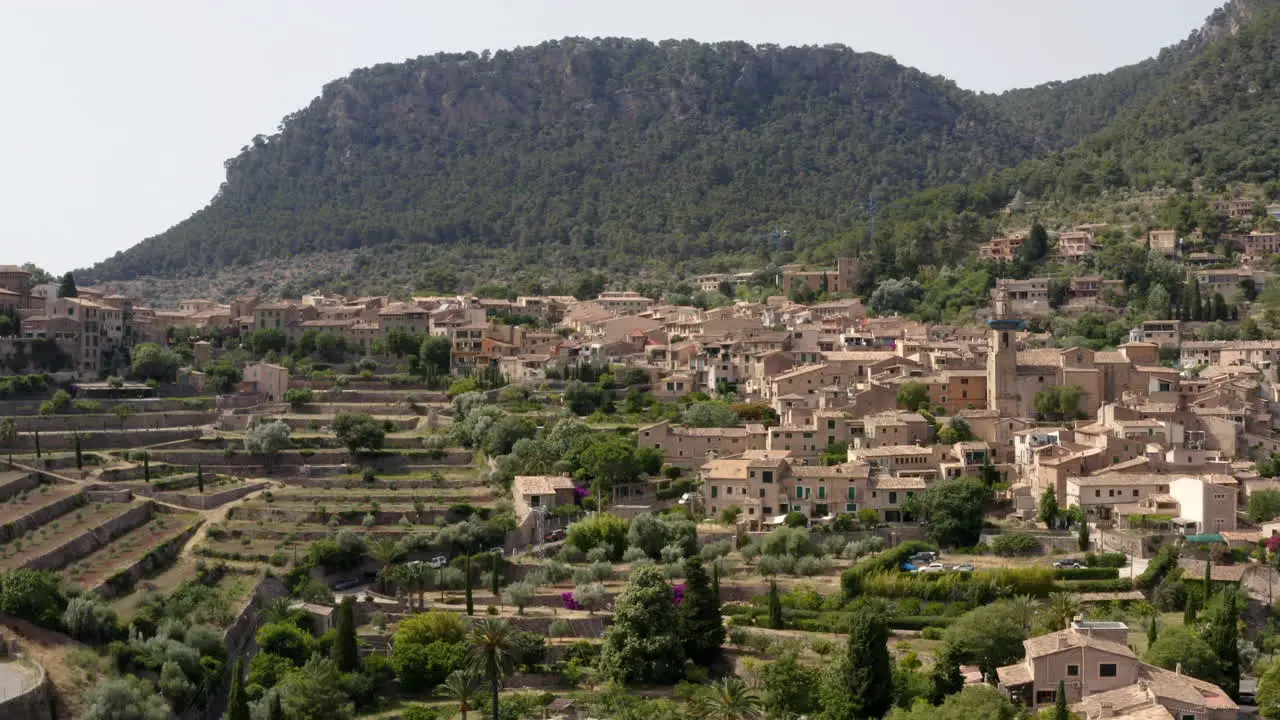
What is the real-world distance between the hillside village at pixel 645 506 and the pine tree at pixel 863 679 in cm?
12

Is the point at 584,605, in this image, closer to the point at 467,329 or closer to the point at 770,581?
the point at 770,581

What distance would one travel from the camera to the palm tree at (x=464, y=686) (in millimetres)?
32062

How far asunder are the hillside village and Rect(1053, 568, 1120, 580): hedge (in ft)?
0.23

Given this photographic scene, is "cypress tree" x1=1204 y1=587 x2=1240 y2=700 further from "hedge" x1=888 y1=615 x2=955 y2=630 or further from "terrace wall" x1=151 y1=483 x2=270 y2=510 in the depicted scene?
"terrace wall" x1=151 y1=483 x2=270 y2=510

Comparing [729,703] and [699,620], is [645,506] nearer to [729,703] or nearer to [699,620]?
[699,620]

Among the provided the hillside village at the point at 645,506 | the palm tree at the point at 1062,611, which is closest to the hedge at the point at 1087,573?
the hillside village at the point at 645,506

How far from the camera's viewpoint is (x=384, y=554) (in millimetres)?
39781

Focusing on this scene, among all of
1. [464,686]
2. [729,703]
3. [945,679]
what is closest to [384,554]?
[464,686]

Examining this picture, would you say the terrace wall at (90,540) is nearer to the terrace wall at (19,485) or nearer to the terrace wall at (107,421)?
the terrace wall at (19,485)

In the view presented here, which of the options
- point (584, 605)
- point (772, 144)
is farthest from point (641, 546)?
point (772, 144)

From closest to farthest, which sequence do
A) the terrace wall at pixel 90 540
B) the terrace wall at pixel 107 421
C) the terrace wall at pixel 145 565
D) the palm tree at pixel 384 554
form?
the terrace wall at pixel 145 565 → the terrace wall at pixel 90 540 → the palm tree at pixel 384 554 → the terrace wall at pixel 107 421

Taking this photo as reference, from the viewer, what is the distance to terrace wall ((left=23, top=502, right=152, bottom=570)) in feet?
122

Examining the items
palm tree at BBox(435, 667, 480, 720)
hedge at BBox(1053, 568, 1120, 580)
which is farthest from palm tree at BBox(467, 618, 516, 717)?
hedge at BBox(1053, 568, 1120, 580)

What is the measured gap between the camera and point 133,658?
3338 centimetres
